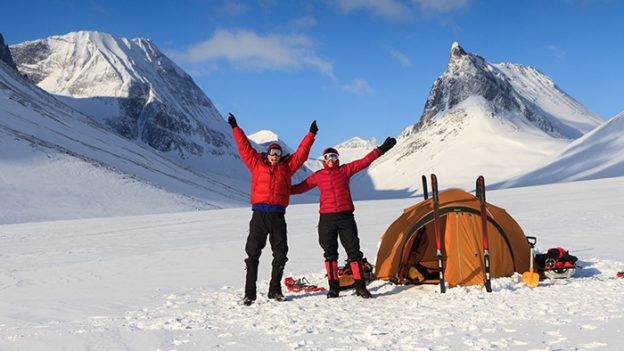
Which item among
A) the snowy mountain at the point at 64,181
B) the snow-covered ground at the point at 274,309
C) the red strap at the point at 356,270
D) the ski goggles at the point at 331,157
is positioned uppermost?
the snowy mountain at the point at 64,181

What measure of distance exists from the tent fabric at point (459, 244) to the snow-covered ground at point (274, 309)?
429mm

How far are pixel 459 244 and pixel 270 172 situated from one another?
3.58 metres

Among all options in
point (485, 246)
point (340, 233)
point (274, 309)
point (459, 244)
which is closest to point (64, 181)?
point (340, 233)

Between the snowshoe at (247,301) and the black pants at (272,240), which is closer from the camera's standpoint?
the snowshoe at (247,301)

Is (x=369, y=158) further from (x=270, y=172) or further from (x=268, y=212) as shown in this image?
(x=268, y=212)

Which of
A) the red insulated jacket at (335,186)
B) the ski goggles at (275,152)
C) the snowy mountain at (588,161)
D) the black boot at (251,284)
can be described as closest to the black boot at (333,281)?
the red insulated jacket at (335,186)

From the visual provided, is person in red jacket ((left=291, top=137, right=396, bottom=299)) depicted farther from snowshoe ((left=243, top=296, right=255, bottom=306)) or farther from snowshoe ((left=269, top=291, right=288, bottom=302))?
snowshoe ((left=243, top=296, right=255, bottom=306))

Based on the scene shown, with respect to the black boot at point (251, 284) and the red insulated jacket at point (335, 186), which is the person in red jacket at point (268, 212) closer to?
the black boot at point (251, 284)

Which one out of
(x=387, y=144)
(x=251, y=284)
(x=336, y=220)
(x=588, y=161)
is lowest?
Answer: (x=251, y=284)

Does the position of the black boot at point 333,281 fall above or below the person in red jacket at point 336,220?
below

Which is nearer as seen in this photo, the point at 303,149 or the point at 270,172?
the point at 270,172

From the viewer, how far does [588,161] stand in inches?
3083

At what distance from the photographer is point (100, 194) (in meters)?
56.2

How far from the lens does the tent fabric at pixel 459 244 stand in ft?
30.8
